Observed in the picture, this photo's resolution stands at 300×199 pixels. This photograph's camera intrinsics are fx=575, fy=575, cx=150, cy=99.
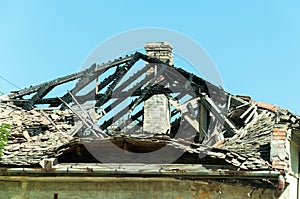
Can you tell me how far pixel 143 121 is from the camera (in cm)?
1775

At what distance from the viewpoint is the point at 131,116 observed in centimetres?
1816

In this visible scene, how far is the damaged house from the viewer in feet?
37.4

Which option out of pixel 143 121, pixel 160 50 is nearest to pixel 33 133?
pixel 143 121

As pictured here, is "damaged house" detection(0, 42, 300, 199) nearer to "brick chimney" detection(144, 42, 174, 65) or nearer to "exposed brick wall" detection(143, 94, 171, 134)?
"exposed brick wall" detection(143, 94, 171, 134)

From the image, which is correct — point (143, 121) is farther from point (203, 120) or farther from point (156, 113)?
point (203, 120)

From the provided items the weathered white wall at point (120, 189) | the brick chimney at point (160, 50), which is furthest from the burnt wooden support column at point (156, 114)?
the weathered white wall at point (120, 189)

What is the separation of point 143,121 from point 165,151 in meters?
5.62

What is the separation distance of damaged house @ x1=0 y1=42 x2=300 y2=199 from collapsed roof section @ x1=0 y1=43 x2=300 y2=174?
0.03m

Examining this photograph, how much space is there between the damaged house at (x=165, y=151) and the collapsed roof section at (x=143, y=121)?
0.03 m

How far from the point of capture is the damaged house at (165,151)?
11.4 meters

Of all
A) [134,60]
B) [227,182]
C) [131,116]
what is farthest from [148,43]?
[227,182]

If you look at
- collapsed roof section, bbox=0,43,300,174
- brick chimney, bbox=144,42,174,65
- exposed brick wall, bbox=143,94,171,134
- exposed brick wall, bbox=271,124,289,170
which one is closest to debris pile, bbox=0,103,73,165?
collapsed roof section, bbox=0,43,300,174

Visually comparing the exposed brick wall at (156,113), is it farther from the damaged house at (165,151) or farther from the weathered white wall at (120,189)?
the weathered white wall at (120,189)

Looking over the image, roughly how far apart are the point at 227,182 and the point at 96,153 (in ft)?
9.91
